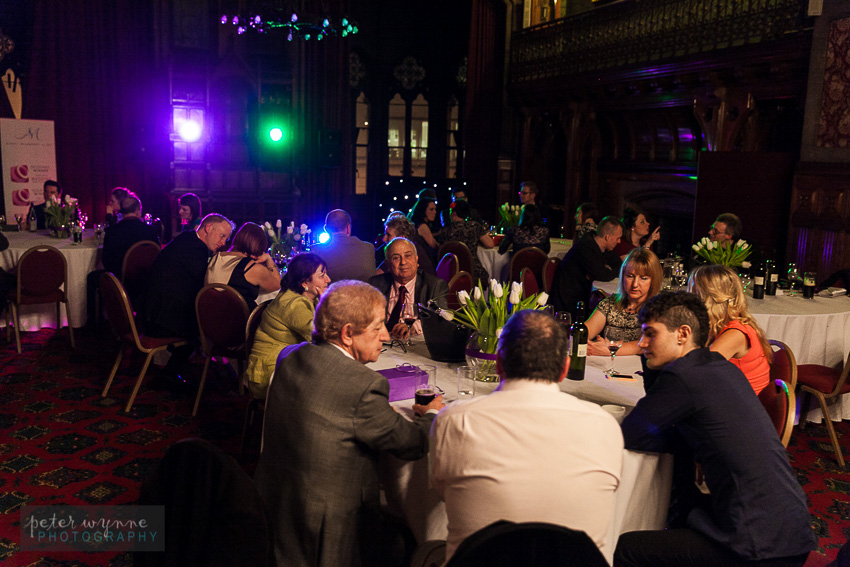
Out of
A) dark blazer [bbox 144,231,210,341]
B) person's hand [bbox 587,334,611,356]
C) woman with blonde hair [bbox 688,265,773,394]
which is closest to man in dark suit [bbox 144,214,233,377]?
dark blazer [bbox 144,231,210,341]

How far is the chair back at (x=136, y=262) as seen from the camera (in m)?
6.00

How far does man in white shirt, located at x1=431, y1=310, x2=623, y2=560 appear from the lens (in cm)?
163

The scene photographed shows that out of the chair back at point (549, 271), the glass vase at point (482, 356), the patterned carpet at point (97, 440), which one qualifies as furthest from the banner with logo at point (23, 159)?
the glass vase at point (482, 356)

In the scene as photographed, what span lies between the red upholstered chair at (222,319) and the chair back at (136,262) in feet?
5.90

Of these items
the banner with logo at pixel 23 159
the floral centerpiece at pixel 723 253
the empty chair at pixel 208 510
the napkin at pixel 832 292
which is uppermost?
the banner with logo at pixel 23 159

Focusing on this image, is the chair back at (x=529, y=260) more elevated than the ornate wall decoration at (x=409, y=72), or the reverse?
the ornate wall decoration at (x=409, y=72)

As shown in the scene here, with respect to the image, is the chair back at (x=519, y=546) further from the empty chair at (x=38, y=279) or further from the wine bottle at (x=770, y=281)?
the empty chair at (x=38, y=279)

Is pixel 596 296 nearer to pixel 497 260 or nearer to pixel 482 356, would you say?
pixel 482 356

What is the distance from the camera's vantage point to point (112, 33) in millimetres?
11523

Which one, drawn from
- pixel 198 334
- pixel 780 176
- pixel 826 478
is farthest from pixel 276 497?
pixel 780 176

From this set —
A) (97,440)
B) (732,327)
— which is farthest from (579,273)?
(97,440)

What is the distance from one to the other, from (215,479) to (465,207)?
19.4 feet

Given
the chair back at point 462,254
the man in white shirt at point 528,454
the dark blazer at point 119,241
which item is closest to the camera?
the man in white shirt at point 528,454

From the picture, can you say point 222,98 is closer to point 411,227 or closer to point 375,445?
point 411,227
